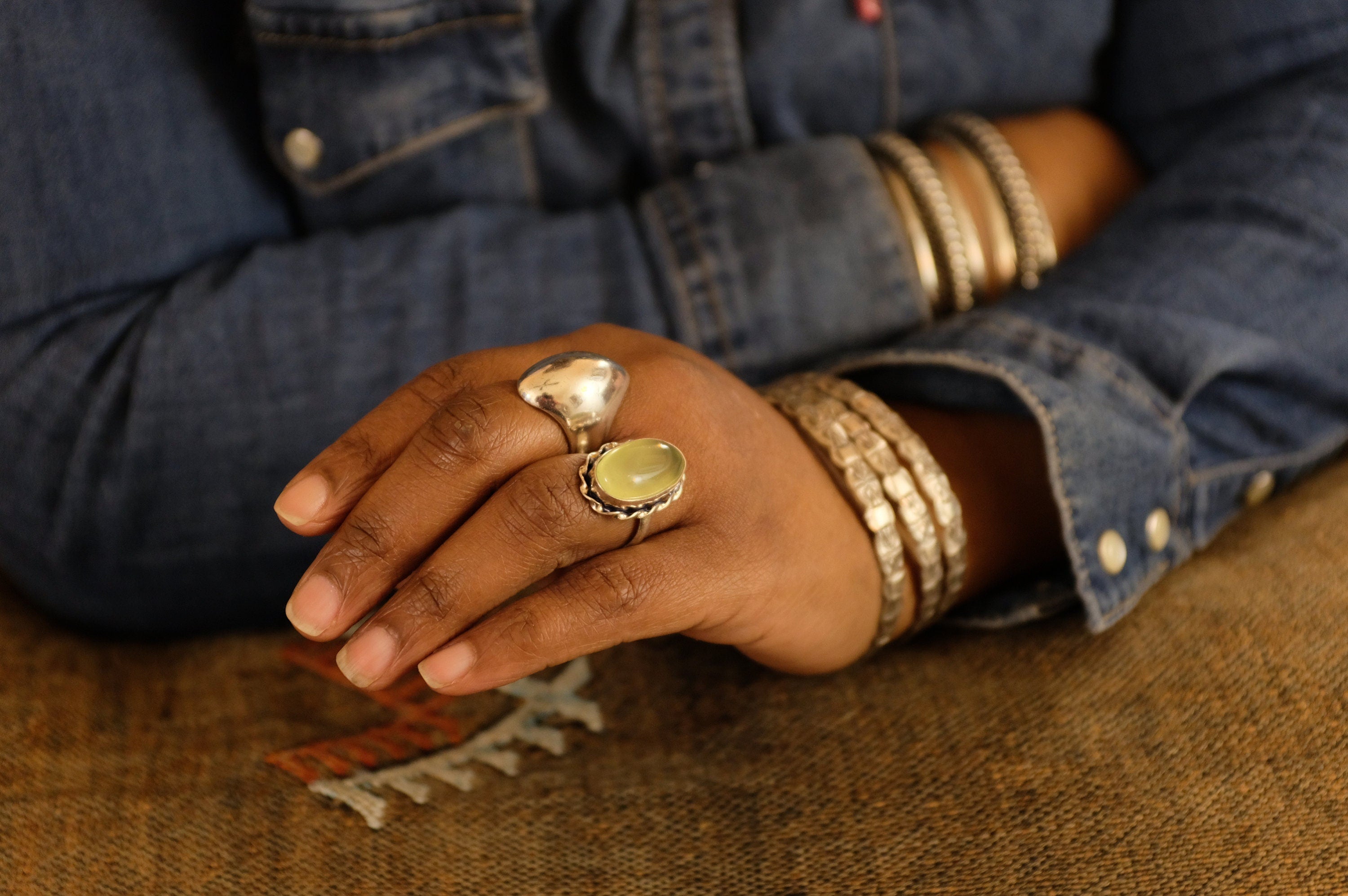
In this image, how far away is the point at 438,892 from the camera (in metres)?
0.44

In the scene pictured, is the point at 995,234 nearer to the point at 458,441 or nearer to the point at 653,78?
the point at 653,78

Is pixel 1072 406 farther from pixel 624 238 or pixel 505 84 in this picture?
pixel 505 84

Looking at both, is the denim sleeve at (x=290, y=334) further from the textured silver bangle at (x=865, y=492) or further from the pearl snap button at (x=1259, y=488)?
the pearl snap button at (x=1259, y=488)

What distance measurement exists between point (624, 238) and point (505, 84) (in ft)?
0.48

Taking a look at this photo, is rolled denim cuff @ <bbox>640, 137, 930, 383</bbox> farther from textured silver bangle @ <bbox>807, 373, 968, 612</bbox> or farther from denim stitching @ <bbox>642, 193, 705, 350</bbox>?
textured silver bangle @ <bbox>807, 373, 968, 612</bbox>

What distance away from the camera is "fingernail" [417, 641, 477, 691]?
1.29 feet

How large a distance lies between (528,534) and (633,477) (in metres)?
0.05

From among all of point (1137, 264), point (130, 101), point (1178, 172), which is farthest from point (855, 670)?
point (130, 101)

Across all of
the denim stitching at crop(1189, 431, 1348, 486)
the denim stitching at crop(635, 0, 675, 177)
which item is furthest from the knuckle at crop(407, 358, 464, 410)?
the denim stitching at crop(1189, 431, 1348, 486)

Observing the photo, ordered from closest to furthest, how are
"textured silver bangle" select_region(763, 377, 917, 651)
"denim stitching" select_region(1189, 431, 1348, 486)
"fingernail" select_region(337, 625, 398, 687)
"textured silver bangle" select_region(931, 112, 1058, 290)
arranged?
"fingernail" select_region(337, 625, 398, 687), "textured silver bangle" select_region(763, 377, 917, 651), "denim stitching" select_region(1189, 431, 1348, 486), "textured silver bangle" select_region(931, 112, 1058, 290)

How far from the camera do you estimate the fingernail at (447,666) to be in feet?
1.29

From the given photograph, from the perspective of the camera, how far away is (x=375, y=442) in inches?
17.5

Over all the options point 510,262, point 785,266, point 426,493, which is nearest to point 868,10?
point 785,266

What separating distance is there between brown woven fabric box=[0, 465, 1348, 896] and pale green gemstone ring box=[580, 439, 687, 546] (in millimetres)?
167
